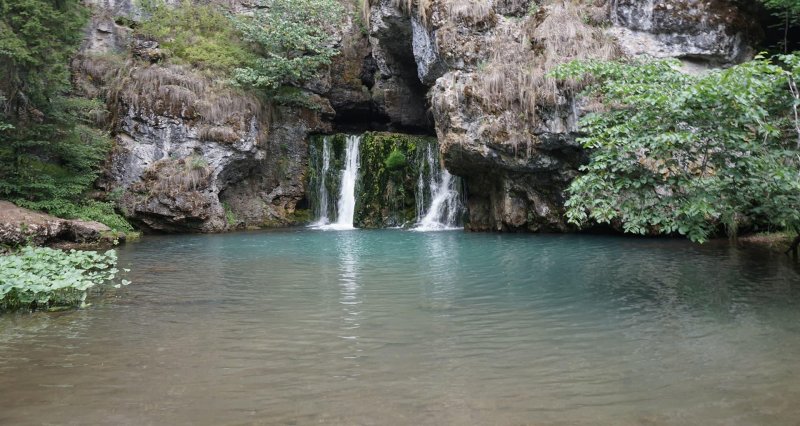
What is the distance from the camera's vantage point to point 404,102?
2639cm

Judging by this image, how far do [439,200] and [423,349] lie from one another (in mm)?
17272

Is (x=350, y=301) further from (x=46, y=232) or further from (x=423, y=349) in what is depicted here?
(x=46, y=232)

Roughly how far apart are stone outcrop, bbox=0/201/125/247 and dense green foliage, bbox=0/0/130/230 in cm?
212

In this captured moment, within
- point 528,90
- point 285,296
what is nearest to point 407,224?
point 528,90

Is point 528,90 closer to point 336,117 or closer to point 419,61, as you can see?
point 419,61

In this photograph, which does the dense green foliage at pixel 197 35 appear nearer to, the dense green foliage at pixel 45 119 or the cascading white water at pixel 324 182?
the cascading white water at pixel 324 182

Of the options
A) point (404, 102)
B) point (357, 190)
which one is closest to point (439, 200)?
point (357, 190)

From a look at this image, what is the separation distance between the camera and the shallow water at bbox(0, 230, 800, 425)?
4.02m

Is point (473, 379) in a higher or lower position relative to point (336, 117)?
lower

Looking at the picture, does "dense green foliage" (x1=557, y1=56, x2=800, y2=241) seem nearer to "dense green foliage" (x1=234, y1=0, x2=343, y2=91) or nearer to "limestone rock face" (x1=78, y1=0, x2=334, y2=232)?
"limestone rock face" (x1=78, y1=0, x2=334, y2=232)

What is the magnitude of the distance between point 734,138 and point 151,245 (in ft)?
50.9

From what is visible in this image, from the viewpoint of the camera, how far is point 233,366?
5.07 metres

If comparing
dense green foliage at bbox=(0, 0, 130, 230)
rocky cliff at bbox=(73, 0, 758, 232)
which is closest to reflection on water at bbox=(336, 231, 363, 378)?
rocky cliff at bbox=(73, 0, 758, 232)

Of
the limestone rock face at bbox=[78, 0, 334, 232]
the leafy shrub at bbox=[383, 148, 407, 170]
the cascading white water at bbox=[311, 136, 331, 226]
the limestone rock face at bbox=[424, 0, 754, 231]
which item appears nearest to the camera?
the limestone rock face at bbox=[424, 0, 754, 231]
